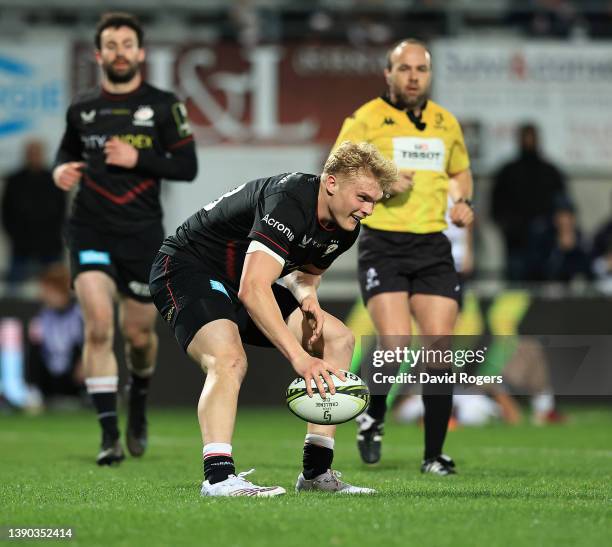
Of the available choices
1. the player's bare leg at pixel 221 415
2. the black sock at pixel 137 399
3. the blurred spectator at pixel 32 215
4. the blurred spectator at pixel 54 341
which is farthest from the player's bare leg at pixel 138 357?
the blurred spectator at pixel 32 215

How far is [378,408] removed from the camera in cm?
830

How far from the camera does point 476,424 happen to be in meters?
13.0

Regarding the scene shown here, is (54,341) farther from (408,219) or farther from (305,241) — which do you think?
(305,241)

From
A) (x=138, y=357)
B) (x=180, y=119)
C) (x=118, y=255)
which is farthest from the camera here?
(x=138, y=357)

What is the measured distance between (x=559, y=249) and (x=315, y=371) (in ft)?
33.6

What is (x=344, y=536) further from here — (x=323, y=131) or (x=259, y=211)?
(x=323, y=131)

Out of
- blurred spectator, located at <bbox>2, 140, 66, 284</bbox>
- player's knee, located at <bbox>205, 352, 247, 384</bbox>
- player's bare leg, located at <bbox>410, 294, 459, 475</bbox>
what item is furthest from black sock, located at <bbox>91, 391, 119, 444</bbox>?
blurred spectator, located at <bbox>2, 140, 66, 284</bbox>

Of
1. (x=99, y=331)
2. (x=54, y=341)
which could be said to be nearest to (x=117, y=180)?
(x=99, y=331)

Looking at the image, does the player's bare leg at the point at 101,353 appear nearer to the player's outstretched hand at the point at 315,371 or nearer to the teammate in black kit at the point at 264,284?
the teammate in black kit at the point at 264,284

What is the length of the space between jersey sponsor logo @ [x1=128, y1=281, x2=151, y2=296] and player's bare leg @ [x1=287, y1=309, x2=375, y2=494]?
2.42 m

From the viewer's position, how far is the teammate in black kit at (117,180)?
8.52 m

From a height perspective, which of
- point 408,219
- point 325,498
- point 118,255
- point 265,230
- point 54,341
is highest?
point 265,230

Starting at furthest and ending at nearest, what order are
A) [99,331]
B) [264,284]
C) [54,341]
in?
[54,341], [99,331], [264,284]

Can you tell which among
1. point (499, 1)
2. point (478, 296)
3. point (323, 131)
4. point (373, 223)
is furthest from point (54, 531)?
point (499, 1)
